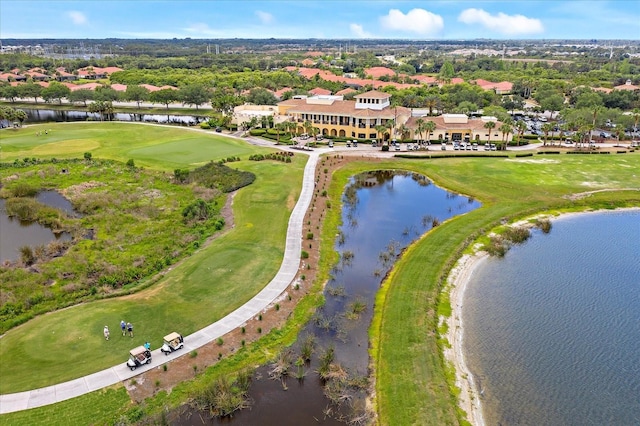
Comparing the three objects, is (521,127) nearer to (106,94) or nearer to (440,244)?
(440,244)

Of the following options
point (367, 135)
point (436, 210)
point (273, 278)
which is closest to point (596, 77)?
point (367, 135)

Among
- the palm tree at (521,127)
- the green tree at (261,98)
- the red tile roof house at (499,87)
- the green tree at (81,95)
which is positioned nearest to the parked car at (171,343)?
the palm tree at (521,127)

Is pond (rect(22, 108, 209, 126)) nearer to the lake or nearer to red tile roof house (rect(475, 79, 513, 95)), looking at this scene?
red tile roof house (rect(475, 79, 513, 95))

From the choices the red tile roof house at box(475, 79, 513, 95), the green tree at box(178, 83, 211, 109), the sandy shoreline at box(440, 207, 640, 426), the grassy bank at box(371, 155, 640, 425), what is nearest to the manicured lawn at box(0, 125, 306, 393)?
the grassy bank at box(371, 155, 640, 425)

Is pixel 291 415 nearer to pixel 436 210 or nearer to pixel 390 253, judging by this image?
pixel 390 253

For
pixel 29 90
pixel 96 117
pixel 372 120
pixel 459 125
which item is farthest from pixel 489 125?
pixel 29 90
